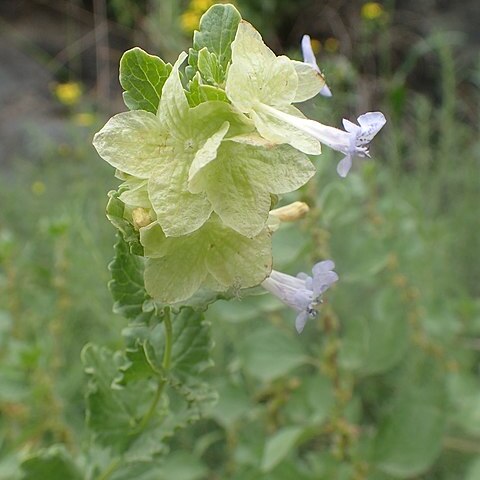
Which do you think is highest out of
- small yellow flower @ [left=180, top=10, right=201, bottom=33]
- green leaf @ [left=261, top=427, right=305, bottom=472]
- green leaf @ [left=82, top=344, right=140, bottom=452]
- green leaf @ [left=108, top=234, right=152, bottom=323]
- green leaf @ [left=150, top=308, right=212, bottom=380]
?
green leaf @ [left=108, top=234, right=152, bottom=323]

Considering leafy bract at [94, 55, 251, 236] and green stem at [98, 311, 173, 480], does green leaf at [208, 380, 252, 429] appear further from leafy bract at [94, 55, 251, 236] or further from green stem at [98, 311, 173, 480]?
leafy bract at [94, 55, 251, 236]

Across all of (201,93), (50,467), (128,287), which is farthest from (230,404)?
(201,93)

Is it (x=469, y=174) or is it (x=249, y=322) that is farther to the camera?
(x=469, y=174)

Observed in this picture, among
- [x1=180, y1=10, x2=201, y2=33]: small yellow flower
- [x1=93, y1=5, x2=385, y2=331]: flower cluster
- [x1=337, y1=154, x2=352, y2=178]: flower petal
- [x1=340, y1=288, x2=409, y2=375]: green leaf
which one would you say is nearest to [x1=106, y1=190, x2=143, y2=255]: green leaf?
[x1=93, y1=5, x2=385, y2=331]: flower cluster

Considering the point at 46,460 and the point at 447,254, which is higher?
the point at 46,460

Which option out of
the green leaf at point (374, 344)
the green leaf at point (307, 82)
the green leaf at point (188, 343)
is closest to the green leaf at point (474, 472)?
the green leaf at point (374, 344)

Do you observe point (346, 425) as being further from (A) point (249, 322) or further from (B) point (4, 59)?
(B) point (4, 59)

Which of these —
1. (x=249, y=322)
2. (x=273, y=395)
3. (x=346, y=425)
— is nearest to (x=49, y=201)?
(x=249, y=322)
